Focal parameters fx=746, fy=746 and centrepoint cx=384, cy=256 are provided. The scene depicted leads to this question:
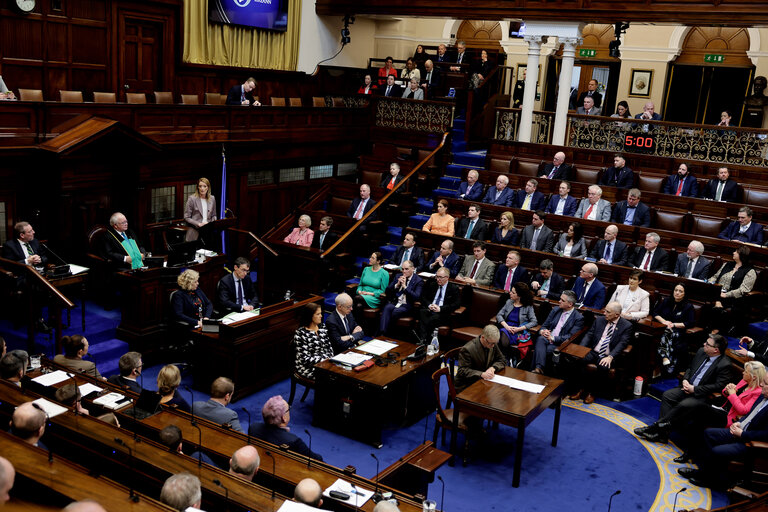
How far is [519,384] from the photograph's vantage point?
6.98 meters

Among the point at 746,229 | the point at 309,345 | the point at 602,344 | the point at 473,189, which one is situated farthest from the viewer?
the point at 473,189

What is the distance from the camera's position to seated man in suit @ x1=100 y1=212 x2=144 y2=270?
8.85 meters

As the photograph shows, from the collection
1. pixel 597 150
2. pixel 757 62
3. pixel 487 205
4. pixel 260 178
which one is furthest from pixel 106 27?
pixel 757 62

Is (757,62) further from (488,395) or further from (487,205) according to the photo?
(488,395)

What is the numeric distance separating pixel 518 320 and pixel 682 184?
4454 mm

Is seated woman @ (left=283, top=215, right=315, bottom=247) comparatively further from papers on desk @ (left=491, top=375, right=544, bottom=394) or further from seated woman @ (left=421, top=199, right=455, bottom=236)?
papers on desk @ (left=491, top=375, right=544, bottom=394)

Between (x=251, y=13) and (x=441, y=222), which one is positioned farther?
(x=251, y=13)

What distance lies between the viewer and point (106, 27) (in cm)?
1141

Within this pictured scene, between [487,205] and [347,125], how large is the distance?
4095 millimetres

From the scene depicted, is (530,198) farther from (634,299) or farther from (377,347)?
(377,347)

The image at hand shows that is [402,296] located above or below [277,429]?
above

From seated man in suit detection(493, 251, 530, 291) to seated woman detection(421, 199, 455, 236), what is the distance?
1.46 m

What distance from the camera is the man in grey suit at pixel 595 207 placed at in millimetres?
10797

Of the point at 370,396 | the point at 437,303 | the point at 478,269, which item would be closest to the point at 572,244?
the point at 478,269
